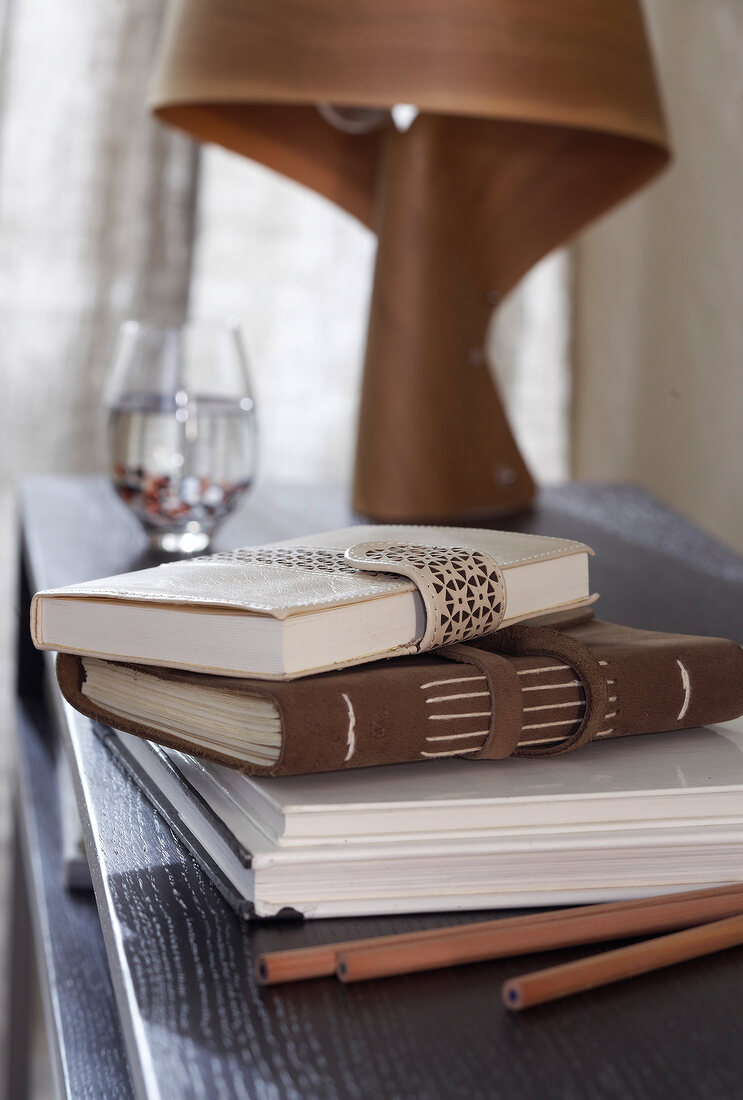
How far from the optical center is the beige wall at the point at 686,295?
1193mm

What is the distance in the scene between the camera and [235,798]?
0.36m

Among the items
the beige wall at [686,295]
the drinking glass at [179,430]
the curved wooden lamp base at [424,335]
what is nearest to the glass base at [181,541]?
the drinking glass at [179,430]

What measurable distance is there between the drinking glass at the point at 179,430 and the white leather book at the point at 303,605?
33cm

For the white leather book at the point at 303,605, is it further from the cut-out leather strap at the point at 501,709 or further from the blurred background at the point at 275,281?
the blurred background at the point at 275,281

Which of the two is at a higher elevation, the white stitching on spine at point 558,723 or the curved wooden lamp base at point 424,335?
the curved wooden lamp base at point 424,335

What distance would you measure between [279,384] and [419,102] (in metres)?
0.77

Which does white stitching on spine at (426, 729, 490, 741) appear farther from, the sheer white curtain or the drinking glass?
the sheer white curtain

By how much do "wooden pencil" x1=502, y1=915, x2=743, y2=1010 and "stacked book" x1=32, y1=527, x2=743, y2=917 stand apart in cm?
3

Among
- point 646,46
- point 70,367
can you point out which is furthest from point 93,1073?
point 70,367

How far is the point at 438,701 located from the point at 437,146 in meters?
0.65

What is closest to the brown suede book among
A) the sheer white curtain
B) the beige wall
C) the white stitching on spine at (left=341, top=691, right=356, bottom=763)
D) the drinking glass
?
the white stitching on spine at (left=341, top=691, right=356, bottom=763)

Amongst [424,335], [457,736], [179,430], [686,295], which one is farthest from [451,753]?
[686,295]

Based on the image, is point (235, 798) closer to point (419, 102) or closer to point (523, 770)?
point (523, 770)

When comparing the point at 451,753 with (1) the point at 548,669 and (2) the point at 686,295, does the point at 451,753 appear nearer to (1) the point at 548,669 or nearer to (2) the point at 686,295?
(1) the point at 548,669
